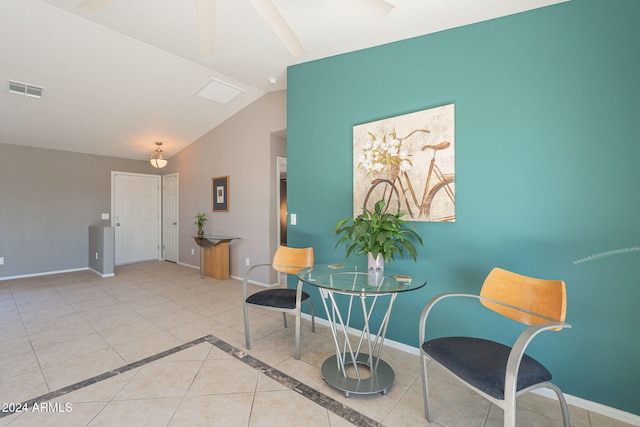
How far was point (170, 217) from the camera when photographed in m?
6.44

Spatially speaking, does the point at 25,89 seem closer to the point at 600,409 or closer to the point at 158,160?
the point at 158,160

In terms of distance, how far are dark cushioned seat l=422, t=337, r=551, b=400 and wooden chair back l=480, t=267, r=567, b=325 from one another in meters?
0.22

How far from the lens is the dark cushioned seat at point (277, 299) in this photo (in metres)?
2.26

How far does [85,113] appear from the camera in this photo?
4.13m

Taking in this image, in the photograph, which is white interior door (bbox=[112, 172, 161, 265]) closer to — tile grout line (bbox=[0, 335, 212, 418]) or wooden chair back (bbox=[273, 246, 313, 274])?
tile grout line (bbox=[0, 335, 212, 418])

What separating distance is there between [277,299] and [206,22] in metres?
2.03

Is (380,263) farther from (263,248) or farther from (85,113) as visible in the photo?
(85,113)

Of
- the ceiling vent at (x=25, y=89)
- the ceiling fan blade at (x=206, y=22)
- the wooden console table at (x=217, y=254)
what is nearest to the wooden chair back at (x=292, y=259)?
the ceiling fan blade at (x=206, y=22)

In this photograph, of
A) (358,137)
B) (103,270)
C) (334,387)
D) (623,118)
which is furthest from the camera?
(103,270)

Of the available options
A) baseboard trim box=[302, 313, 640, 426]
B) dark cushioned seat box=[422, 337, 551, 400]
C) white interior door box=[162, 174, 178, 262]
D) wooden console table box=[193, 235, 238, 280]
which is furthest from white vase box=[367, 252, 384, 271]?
white interior door box=[162, 174, 178, 262]

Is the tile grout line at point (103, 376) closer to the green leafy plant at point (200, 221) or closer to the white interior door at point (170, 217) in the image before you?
the green leafy plant at point (200, 221)

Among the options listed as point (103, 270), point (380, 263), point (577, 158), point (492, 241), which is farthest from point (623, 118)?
point (103, 270)

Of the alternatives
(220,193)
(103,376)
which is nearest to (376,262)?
(103,376)

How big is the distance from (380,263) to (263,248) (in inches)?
104
